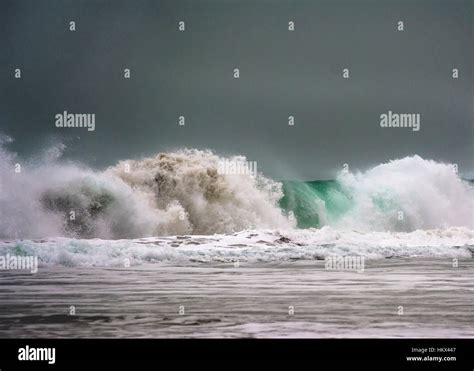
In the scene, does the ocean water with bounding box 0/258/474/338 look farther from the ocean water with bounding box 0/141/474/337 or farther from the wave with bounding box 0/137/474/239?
the wave with bounding box 0/137/474/239

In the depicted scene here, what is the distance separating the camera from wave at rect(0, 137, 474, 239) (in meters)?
12.1

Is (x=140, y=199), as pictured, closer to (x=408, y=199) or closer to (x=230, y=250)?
(x=230, y=250)

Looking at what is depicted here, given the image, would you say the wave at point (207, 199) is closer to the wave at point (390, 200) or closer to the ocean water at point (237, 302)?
the wave at point (390, 200)

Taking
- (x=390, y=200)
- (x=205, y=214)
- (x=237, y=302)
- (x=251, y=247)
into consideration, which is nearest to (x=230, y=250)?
(x=251, y=247)

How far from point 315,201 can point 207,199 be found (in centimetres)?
212

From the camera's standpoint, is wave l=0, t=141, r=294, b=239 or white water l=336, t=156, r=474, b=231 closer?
wave l=0, t=141, r=294, b=239

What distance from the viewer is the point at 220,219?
14492 mm

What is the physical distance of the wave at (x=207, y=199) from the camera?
12.1 metres

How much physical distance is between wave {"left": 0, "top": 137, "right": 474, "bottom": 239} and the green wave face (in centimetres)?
2

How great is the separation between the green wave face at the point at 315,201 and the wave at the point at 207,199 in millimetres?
21

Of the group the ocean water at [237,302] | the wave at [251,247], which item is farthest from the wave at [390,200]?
the ocean water at [237,302]

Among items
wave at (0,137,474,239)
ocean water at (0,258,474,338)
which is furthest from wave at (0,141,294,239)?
ocean water at (0,258,474,338)

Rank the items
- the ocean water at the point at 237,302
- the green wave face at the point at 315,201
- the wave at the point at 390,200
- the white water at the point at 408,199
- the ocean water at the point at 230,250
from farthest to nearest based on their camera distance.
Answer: the white water at the point at 408,199, the wave at the point at 390,200, the green wave face at the point at 315,201, the ocean water at the point at 230,250, the ocean water at the point at 237,302
